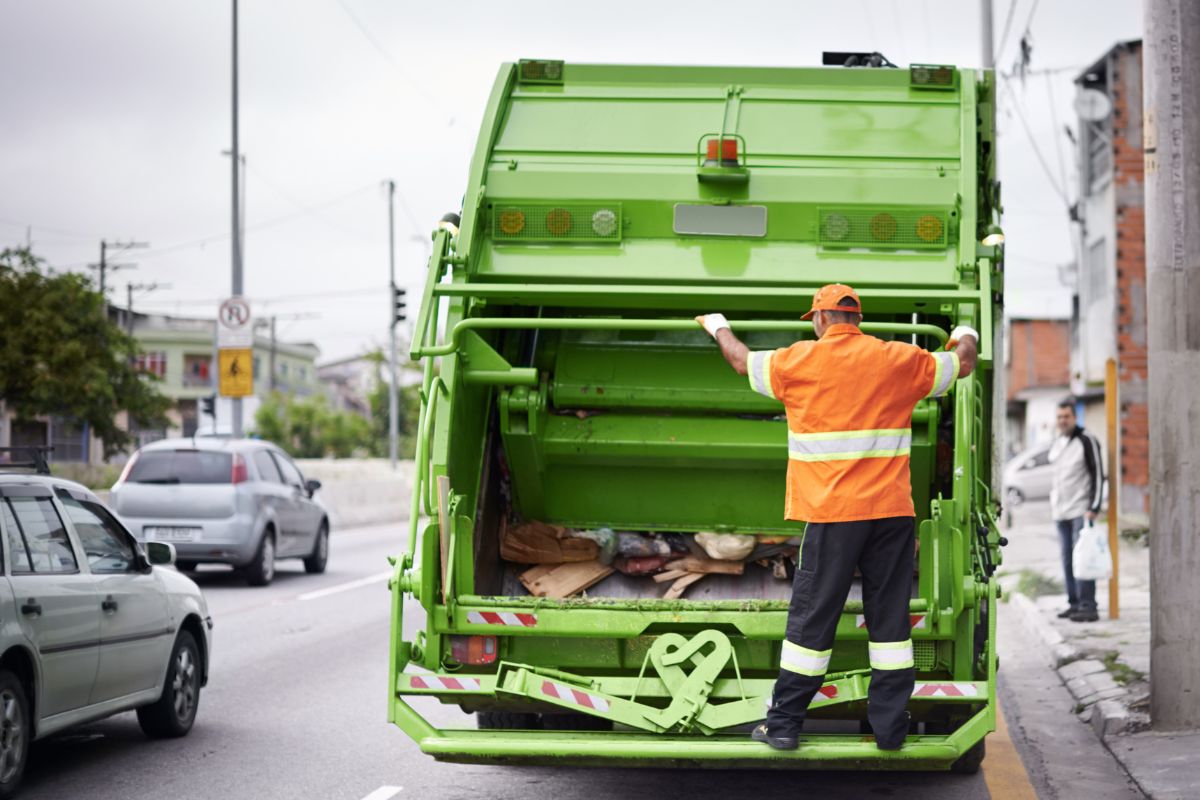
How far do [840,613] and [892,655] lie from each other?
0.23 m

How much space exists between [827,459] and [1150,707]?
3076mm

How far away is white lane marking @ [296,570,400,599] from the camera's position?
1541cm

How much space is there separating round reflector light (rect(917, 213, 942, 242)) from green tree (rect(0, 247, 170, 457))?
89.3ft

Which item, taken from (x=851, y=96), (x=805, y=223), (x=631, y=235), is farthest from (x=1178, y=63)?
(x=631, y=235)

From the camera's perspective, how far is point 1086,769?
7109mm

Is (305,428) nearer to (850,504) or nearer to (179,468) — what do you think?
(179,468)

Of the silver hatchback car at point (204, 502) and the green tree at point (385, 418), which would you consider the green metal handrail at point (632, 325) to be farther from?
the green tree at point (385, 418)

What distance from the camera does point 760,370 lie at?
562 cm

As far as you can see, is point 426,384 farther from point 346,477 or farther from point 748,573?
point 346,477

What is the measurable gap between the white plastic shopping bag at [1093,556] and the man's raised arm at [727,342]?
6227mm

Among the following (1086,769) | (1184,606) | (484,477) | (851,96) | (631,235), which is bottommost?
(1086,769)

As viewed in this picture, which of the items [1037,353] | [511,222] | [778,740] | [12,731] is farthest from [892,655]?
[1037,353]

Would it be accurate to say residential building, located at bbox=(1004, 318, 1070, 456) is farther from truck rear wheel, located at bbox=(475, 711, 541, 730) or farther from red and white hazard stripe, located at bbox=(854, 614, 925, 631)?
red and white hazard stripe, located at bbox=(854, 614, 925, 631)

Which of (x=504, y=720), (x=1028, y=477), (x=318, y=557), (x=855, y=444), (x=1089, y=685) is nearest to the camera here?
(x=855, y=444)
